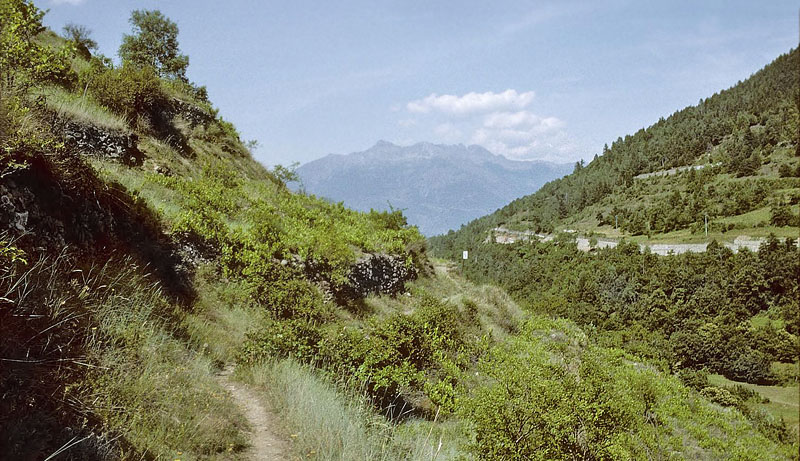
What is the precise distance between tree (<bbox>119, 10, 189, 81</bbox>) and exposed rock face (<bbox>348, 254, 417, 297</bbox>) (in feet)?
52.5

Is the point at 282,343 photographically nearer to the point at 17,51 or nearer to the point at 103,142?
the point at 17,51

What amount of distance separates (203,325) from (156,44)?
2107 cm

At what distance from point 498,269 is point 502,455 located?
10541 centimetres

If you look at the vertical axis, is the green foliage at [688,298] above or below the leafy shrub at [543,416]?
below

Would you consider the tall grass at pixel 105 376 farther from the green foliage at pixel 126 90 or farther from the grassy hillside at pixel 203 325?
the green foliage at pixel 126 90

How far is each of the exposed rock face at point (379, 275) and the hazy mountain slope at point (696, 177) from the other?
345 feet

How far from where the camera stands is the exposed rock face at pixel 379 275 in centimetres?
1270

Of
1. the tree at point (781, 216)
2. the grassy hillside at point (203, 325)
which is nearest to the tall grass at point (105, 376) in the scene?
the grassy hillside at point (203, 325)

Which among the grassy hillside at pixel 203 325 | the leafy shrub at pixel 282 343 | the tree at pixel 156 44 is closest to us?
the grassy hillside at pixel 203 325

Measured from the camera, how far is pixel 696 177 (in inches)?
4879

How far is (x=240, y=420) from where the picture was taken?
15.0 ft

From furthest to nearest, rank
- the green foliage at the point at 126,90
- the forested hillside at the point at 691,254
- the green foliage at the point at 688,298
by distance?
the forested hillside at the point at 691,254
the green foliage at the point at 688,298
the green foliage at the point at 126,90

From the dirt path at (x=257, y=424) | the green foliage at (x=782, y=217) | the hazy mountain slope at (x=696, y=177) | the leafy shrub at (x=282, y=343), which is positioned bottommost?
the dirt path at (x=257, y=424)

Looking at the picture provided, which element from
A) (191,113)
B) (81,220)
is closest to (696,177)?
(191,113)
